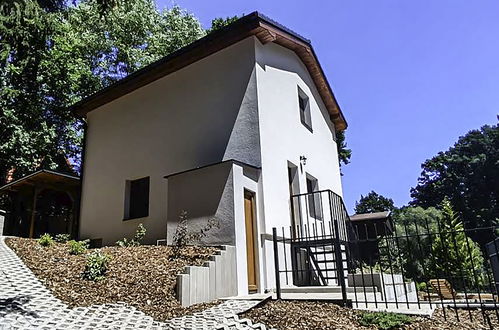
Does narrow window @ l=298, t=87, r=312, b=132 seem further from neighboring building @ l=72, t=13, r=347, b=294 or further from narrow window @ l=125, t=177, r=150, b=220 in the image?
narrow window @ l=125, t=177, r=150, b=220

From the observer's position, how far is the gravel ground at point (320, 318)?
477 cm

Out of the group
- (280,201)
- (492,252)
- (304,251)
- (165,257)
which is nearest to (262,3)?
(280,201)

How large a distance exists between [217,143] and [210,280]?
415 cm

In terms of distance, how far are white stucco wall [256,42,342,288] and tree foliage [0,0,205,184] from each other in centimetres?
619

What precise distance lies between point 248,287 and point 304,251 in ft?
7.79

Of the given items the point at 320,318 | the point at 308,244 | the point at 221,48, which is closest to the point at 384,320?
the point at 320,318

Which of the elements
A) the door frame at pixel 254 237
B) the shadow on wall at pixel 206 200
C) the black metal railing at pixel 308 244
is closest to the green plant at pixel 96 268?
the shadow on wall at pixel 206 200

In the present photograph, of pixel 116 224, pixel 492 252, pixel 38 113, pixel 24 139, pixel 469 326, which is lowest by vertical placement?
pixel 469 326

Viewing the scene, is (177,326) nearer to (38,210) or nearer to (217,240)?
(217,240)

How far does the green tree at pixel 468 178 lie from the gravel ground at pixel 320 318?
4070cm

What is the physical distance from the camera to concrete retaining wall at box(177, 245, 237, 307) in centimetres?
569

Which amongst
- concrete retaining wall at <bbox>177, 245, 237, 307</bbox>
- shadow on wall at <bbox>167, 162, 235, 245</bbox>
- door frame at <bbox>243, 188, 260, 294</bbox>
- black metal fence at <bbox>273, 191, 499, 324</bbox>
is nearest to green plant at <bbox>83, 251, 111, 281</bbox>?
concrete retaining wall at <bbox>177, 245, 237, 307</bbox>

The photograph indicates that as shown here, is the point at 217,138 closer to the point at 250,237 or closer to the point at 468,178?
the point at 250,237

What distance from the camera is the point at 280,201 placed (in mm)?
8961
